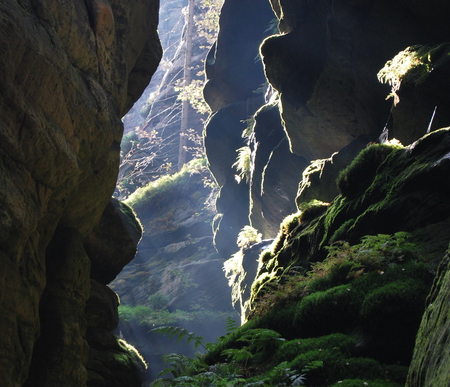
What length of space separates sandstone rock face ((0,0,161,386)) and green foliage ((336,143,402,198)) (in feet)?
17.3

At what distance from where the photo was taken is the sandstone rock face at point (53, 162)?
5398 millimetres

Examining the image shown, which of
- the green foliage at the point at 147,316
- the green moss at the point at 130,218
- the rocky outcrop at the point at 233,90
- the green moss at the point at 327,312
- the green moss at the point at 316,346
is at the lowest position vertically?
the green foliage at the point at 147,316

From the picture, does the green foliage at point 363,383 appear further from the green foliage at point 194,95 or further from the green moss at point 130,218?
the green foliage at point 194,95

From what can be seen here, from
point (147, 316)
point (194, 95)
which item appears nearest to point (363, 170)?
point (147, 316)

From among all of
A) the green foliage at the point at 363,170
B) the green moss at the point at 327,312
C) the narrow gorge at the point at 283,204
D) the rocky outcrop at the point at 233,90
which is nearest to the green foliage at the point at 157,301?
the rocky outcrop at the point at 233,90

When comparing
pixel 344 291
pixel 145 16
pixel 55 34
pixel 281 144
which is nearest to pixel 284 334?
pixel 344 291

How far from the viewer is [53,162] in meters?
6.41

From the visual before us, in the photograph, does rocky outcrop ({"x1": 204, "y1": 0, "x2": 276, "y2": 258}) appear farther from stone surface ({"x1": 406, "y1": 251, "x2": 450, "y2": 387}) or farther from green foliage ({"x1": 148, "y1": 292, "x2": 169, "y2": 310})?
stone surface ({"x1": 406, "y1": 251, "x2": 450, "y2": 387})

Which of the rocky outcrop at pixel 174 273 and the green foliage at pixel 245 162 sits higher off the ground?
the green foliage at pixel 245 162

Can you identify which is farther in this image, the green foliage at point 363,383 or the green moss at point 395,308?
the green moss at point 395,308

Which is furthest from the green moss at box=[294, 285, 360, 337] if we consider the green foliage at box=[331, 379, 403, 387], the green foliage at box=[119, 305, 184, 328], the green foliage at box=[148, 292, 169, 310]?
the green foliage at box=[148, 292, 169, 310]

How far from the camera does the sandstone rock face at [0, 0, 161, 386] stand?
17.7 ft

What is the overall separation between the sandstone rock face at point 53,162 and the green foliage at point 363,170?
5285 millimetres

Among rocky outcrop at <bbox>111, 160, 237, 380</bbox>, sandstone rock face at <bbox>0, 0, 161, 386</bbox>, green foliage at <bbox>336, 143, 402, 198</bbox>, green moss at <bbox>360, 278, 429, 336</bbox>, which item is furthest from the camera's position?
rocky outcrop at <bbox>111, 160, 237, 380</bbox>
